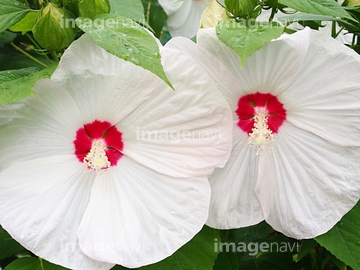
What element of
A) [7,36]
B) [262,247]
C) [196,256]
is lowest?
[262,247]

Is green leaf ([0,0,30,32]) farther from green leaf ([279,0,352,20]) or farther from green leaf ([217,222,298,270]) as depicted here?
green leaf ([217,222,298,270])

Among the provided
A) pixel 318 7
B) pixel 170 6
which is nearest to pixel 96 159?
pixel 318 7

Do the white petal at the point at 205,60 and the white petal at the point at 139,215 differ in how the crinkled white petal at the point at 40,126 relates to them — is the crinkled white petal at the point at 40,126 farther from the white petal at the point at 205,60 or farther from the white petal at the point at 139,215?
the white petal at the point at 205,60

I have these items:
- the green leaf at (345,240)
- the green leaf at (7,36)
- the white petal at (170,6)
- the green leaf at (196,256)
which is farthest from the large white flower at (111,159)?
the white petal at (170,6)

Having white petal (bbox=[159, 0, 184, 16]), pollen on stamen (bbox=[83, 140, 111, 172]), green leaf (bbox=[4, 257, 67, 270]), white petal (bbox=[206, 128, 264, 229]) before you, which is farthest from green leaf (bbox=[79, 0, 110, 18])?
white petal (bbox=[159, 0, 184, 16])

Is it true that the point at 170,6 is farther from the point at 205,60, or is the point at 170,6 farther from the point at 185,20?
the point at 205,60

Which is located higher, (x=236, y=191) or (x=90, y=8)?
(x=90, y=8)
